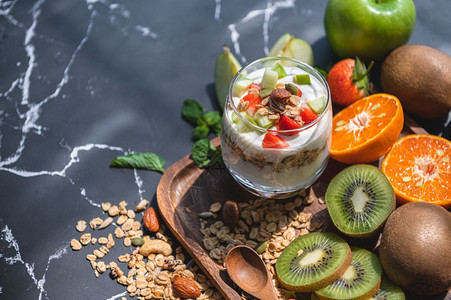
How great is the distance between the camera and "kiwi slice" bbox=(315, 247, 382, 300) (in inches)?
57.9

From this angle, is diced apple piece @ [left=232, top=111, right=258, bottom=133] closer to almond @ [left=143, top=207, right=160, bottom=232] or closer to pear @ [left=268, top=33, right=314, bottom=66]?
almond @ [left=143, top=207, right=160, bottom=232]

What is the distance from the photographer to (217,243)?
1703 millimetres

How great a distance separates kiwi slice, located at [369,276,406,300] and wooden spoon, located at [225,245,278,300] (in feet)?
0.97

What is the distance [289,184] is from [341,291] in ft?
1.12

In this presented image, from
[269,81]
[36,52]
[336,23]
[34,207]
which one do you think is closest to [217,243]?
[269,81]

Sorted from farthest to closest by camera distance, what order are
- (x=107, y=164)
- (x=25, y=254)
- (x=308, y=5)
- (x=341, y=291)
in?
(x=308, y=5) < (x=107, y=164) < (x=25, y=254) < (x=341, y=291)

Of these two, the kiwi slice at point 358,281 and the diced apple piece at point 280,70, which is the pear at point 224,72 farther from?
the kiwi slice at point 358,281

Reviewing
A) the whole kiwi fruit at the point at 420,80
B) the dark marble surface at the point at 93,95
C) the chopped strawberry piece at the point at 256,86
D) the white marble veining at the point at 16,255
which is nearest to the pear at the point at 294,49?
the dark marble surface at the point at 93,95

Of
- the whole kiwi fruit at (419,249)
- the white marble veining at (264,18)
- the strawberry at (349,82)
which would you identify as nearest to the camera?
the whole kiwi fruit at (419,249)

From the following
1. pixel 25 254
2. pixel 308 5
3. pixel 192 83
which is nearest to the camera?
pixel 25 254

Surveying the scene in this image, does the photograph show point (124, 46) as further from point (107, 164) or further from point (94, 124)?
point (107, 164)

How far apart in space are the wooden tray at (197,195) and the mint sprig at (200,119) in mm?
100

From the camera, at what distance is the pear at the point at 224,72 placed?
2.02 metres

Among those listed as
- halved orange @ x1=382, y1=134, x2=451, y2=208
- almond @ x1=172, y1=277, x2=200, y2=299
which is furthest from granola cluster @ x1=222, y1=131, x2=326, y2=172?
almond @ x1=172, y1=277, x2=200, y2=299
